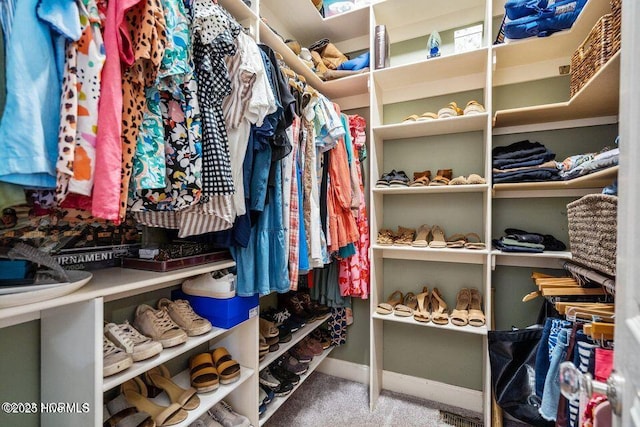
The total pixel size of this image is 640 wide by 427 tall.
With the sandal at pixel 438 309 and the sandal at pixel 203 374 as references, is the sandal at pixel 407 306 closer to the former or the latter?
the sandal at pixel 438 309

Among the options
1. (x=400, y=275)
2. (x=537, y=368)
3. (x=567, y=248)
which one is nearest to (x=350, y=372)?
(x=400, y=275)

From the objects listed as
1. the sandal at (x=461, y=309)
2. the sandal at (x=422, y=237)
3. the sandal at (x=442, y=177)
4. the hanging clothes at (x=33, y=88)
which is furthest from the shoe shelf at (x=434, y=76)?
the hanging clothes at (x=33, y=88)

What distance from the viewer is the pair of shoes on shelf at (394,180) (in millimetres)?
1815

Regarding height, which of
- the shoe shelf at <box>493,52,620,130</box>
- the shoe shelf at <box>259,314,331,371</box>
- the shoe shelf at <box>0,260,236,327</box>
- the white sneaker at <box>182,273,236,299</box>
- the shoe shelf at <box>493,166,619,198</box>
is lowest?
the shoe shelf at <box>259,314,331,371</box>

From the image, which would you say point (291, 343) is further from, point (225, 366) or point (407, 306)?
point (407, 306)

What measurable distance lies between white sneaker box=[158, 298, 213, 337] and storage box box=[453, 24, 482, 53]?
76.1 inches

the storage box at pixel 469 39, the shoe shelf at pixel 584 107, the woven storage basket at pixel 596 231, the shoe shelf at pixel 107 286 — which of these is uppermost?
the storage box at pixel 469 39

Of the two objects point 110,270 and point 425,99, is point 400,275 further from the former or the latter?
point 110,270

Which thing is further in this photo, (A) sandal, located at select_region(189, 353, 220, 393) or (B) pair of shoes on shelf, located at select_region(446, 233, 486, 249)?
(B) pair of shoes on shelf, located at select_region(446, 233, 486, 249)

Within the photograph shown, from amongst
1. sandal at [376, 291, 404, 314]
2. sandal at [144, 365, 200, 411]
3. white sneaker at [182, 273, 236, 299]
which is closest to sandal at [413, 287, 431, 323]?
sandal at [376, 291, 404, 314]

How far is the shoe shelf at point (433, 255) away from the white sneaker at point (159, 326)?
Result: 1.20 metres

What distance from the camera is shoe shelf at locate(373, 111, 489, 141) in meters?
1.66

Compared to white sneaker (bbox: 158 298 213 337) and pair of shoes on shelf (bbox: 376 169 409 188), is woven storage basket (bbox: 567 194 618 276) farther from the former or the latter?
white sneaker (bbox: 158 298 213 337)

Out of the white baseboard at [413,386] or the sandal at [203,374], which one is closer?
the sandal at [203,374]
